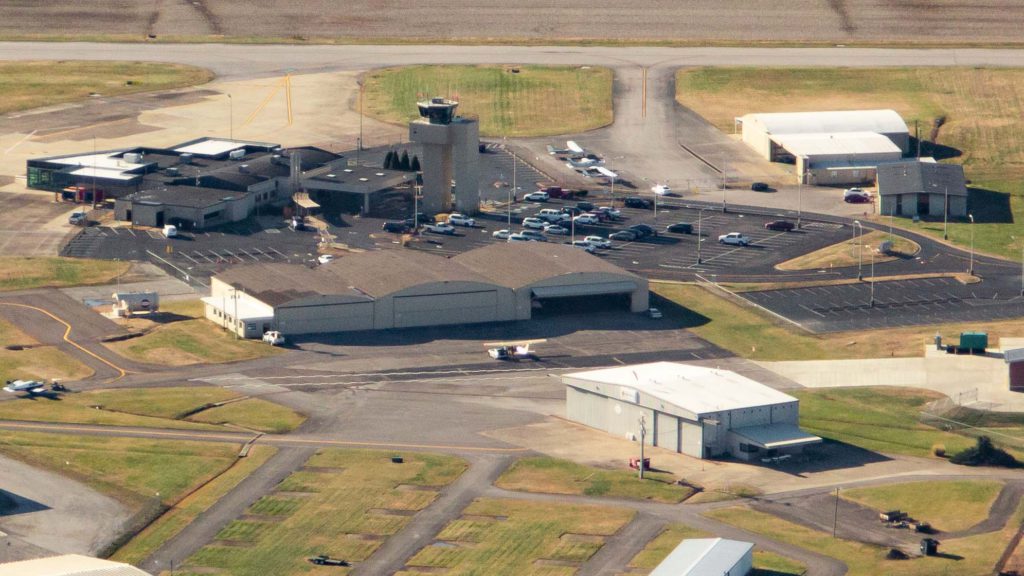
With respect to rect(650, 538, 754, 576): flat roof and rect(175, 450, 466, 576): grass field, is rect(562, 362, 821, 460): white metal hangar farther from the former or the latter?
rect(650, 538, 754, 576): flat roof

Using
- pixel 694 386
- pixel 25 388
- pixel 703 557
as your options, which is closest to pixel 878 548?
pixel 703 557

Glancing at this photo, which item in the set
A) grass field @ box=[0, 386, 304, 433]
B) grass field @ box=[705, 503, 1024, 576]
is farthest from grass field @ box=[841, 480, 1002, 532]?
grass field @ box=[0, 386, 304, 433]

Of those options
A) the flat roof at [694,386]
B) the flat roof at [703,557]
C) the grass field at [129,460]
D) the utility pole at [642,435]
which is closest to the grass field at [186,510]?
the grass field at [129,460]

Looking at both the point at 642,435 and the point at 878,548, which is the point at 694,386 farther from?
the point at 878,548

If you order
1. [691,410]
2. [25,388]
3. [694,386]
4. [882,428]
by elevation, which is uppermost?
[694,386]

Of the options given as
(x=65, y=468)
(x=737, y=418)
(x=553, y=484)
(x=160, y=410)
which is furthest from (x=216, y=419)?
(x=737, y=418)

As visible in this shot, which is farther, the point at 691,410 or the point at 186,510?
the point at 691,410

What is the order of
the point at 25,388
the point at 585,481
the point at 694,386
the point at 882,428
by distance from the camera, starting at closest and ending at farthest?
the point at 585,481
the point at 694,386
the point at 882,428
the point at 25,388

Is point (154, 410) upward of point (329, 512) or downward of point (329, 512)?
upward
